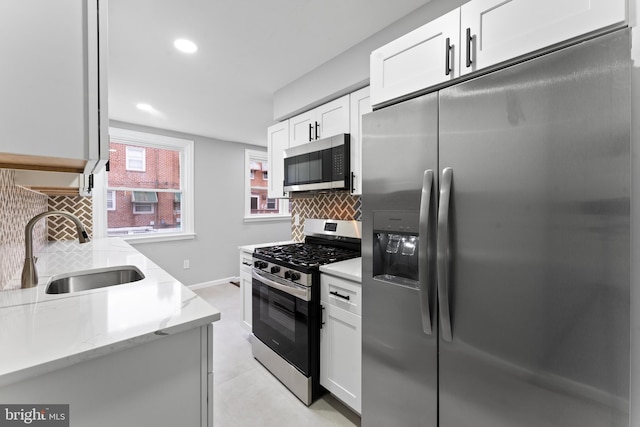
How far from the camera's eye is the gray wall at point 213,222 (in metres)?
4.27

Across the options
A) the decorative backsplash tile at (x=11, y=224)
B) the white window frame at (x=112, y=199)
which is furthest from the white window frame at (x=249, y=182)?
the decorative backsplash tile at (x=11, y=224)

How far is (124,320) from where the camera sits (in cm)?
94

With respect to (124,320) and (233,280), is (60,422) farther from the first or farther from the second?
(233,280)

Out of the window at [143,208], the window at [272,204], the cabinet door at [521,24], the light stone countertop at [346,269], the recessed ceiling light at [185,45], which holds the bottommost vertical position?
the light stone countertop at [346,269]

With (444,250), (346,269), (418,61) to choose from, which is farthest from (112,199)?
(444,250)

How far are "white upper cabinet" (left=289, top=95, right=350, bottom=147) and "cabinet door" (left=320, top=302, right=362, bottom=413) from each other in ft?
4.69

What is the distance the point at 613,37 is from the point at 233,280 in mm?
4955

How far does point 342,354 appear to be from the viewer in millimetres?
1762

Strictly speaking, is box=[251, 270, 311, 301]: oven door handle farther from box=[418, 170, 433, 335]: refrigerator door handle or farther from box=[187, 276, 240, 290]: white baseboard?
box=[187, 276, 240, 290]: white baseboard

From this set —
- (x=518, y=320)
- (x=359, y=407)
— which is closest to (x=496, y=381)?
(x=518, y=320)

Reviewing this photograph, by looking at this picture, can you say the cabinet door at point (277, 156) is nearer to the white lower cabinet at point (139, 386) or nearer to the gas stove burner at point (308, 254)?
the gas stove burner at point (308, 254)

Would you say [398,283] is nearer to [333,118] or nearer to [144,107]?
[333,118]

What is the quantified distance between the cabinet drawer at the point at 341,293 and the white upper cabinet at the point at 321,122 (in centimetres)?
121

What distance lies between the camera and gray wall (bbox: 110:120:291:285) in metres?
4.27
